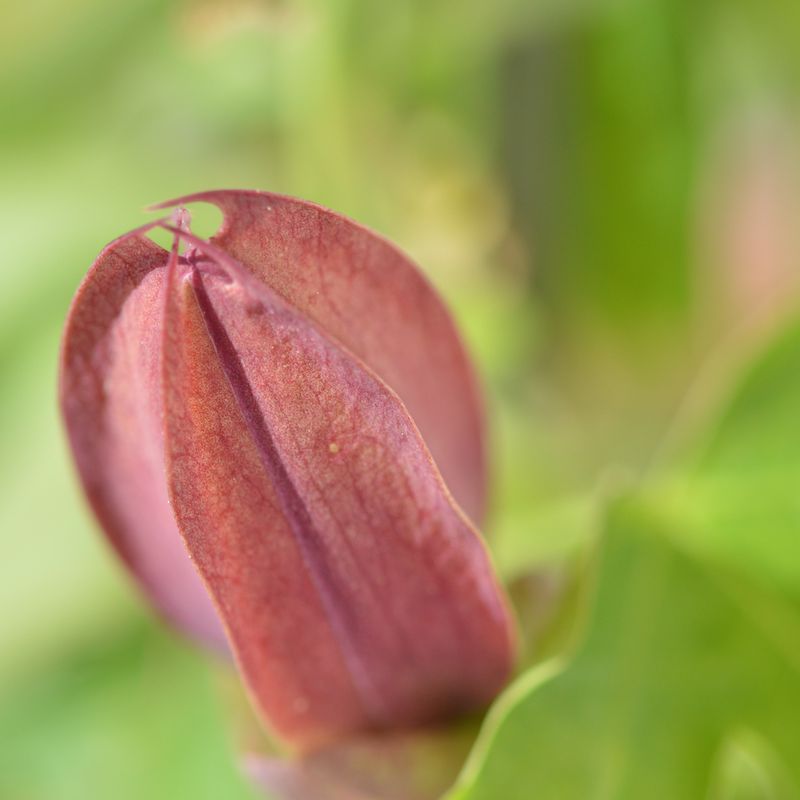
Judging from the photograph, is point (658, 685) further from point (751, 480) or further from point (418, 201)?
point (418, 201)

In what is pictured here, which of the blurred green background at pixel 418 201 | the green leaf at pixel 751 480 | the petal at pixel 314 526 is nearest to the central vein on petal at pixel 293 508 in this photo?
the petal at pixel 314 526

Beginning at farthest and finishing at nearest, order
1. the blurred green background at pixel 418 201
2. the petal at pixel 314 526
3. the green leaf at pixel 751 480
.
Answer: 1. the blurred green background at pixel 418 201
2. the green leaf at pixel 751 480
3. the petal at pixel 314 526

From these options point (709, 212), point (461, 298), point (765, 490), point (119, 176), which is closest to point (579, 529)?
point (765, 490)

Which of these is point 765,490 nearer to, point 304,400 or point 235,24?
point 304,400

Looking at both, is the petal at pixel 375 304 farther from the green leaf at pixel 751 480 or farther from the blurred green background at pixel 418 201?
the blurred green background at pixel 418 201

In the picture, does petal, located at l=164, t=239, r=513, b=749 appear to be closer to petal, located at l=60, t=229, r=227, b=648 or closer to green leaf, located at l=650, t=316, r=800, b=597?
petal, located at l=60, t=229, r=227, b=648

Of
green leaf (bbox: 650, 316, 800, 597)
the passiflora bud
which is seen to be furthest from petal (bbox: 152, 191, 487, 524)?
green leaf (bbox: 650, 316, 800, 597)

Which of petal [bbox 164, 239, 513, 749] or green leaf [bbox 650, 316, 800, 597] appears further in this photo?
green leaf [bbox 650, 316, 800, 597]
